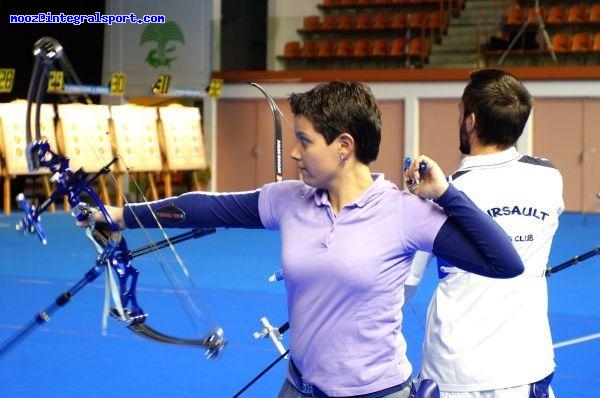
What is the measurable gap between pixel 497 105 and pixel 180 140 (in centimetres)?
1739

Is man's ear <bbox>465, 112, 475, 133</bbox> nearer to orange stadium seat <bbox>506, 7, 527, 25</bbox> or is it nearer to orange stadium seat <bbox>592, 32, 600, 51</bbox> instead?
orange stadium seat <bbox>592, 32, 600, 51</bbox>

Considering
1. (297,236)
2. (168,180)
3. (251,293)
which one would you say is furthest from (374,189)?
(168,180)

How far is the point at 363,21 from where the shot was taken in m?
22.9

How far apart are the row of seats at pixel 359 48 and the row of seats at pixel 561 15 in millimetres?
1869

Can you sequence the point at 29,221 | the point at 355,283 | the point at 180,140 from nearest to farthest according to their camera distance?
the point at 355,283, the point at 29,221, the point at 180,140

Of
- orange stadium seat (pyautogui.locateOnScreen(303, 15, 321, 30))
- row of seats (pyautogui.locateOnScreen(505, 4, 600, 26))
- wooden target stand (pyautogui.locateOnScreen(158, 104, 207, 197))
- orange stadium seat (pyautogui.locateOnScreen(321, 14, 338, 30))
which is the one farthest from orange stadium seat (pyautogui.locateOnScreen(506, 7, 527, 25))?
wooden target stand (pyautogui.locateOnScreen(158, 104, 207, 197))

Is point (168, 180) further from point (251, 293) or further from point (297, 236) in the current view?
point (297, 236)

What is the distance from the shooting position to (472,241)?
2.19m

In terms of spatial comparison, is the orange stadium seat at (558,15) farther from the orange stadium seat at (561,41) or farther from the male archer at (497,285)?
the male archer at (497,285)

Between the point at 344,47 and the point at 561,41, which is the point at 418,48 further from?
the point at 561,41

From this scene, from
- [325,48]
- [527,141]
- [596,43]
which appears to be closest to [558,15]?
[596,43]

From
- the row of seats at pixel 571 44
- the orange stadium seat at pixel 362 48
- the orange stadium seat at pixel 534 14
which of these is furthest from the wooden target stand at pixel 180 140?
the orange stadium seat at pixel 534 14

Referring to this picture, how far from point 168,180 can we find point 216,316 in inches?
458

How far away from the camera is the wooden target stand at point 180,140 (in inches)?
762
